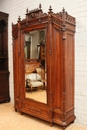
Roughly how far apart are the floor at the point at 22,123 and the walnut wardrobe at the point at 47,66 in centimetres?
13

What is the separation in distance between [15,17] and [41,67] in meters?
1.79

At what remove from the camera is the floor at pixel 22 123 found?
99.1 inches

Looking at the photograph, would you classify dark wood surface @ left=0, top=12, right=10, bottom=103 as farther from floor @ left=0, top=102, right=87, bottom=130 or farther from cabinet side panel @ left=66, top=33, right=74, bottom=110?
cabinet side panel @ left=66, top=33, right=74, bottom=110

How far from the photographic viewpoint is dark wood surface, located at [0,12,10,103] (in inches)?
150

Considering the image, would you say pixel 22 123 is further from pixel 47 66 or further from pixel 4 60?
pixel 4 60

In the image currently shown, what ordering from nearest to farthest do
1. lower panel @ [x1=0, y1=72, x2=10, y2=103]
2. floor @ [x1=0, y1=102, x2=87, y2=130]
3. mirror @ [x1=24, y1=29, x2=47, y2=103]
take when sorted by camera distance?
floor @ [x1=0, y1=102, x2=87, y2=130], mirror @ [x1=24, y1=29, x2=47, y2=103], lower panel @ [x1=0, y1=72, x2=10, y2=103]

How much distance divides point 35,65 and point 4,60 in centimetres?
156

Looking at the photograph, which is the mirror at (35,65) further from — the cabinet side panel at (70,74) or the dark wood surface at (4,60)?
the dark wood surface at (4,60)

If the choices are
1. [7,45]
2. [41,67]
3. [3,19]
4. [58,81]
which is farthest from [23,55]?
[3,19]

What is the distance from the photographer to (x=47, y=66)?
2564 mm

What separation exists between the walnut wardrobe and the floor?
13 centimetres

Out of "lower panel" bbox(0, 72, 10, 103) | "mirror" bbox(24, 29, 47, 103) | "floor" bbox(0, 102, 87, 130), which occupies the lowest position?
"floor" bbox(0, 102, 87, 130)

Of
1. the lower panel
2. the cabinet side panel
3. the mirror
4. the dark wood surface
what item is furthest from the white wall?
the lower panel

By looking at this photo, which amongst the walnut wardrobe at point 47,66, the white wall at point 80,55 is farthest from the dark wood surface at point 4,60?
the white wall at point 80,55
